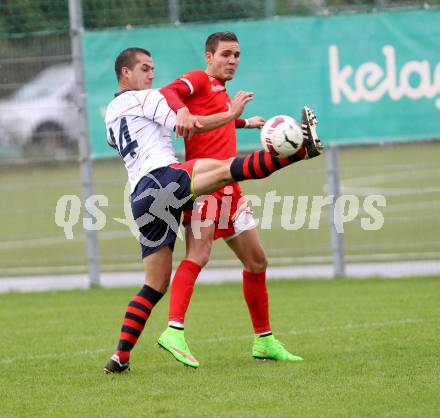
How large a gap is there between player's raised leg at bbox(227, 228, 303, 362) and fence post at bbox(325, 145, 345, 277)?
5.20 m

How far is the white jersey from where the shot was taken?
23.2 feet

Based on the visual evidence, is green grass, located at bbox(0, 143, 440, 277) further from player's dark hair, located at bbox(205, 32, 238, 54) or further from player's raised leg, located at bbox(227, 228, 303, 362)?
player's dark hair, located at bbox(205, 32, 238, 54)

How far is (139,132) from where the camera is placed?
282 inches

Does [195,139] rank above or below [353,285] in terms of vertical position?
above

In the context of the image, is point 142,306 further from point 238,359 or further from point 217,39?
point 217,39

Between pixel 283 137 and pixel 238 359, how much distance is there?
1999mm

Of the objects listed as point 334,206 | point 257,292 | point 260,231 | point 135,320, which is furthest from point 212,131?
point 260,231

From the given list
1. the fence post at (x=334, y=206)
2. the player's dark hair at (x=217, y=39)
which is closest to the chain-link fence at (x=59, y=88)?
the fence post at (x=334, y=206)

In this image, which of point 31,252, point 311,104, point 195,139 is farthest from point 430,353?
point 31,252

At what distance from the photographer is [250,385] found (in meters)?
6.48

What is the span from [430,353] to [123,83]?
2838 mm

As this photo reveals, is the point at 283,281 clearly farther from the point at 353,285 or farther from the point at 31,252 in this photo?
the point at 31,252

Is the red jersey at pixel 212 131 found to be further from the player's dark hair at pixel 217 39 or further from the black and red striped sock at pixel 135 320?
the black and red striped sock at pixel 135 320

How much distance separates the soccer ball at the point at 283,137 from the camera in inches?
249
